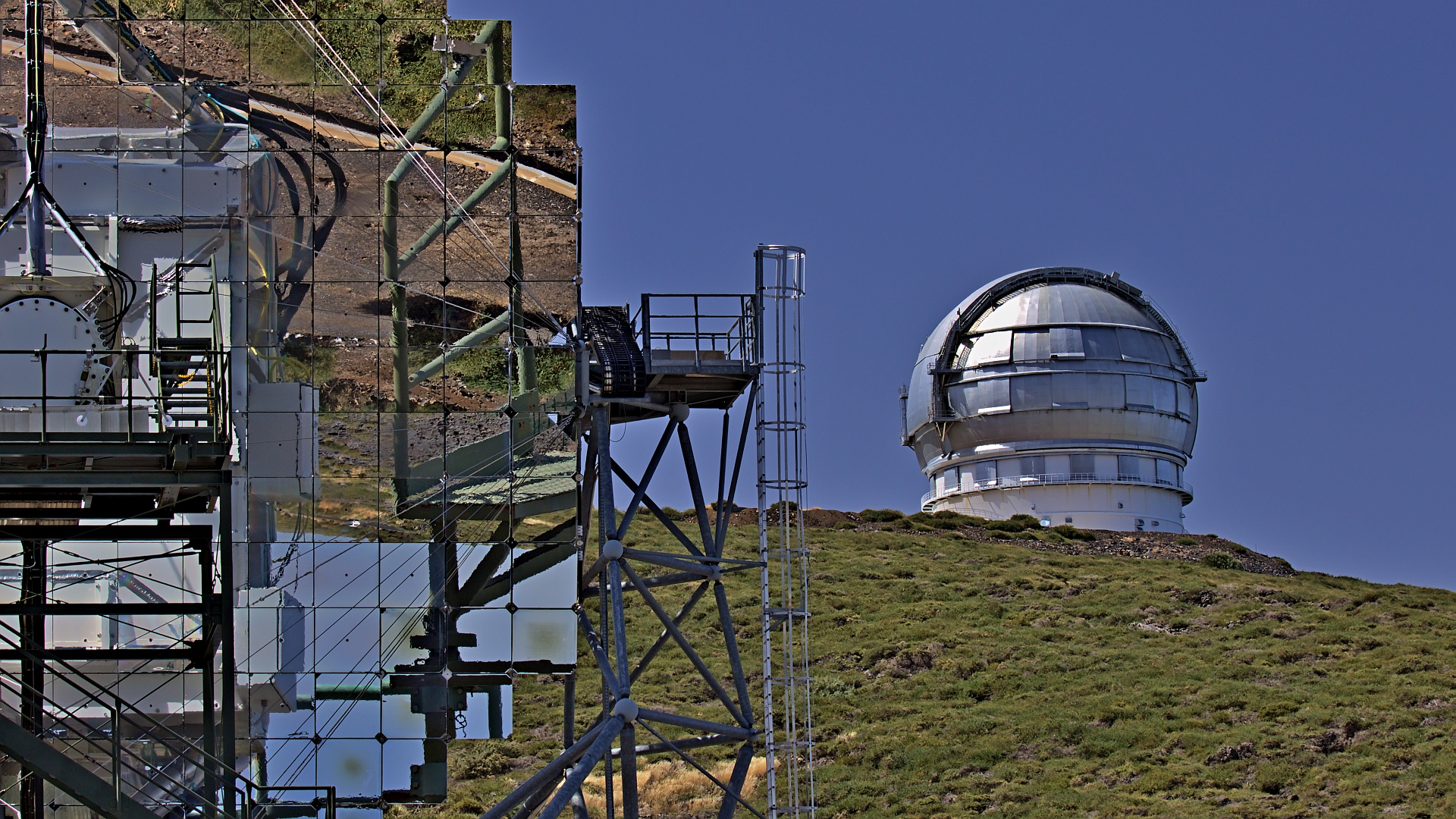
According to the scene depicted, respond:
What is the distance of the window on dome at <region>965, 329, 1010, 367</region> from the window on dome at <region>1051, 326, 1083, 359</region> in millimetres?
1413

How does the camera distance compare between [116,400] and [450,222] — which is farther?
[450,222]

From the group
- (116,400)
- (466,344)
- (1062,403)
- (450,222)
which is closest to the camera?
(116,400)

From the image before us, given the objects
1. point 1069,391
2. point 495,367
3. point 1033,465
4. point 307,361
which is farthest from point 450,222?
point 1033,465

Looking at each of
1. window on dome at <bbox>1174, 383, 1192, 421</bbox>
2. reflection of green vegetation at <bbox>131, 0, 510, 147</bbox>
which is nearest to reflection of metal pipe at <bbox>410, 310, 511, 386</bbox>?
reflection of green vegetation at <bbox>131, 0, 510, 147</bbox>

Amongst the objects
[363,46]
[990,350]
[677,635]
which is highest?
[363,46]

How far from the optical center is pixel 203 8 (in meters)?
21.5

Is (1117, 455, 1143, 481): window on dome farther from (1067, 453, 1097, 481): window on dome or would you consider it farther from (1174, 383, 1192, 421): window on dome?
(1174, 383, 1192, 421): window on dome

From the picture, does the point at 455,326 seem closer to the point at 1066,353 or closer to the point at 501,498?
the point at 501,498

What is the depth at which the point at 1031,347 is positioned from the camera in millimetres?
54781

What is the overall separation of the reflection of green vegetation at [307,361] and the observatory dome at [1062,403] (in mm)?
36762

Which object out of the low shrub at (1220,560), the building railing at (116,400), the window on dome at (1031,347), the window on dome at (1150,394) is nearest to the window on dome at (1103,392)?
the window on dome at (1150,394)

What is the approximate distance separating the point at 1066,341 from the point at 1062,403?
6.52 ft

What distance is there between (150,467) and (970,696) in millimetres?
27846

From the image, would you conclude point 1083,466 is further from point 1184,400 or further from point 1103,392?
point 1184,400
